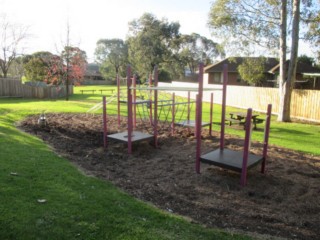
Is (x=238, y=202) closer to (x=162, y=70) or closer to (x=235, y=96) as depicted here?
(x=235, y=96)

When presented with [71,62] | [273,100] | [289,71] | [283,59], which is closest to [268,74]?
[273,100]

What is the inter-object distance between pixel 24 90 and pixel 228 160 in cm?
2296

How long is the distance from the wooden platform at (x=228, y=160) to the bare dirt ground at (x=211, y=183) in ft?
1.01

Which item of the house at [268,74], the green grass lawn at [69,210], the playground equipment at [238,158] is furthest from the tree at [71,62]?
the playground equipment at [238,158]

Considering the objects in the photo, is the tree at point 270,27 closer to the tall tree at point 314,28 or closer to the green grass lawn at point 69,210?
the tall tree at point 314,28

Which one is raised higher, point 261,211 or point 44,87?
point 44,87

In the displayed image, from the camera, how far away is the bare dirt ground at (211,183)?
4008 millimetres

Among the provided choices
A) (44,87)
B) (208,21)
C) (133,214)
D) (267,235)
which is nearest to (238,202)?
(267,235)

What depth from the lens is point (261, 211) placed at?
429cm

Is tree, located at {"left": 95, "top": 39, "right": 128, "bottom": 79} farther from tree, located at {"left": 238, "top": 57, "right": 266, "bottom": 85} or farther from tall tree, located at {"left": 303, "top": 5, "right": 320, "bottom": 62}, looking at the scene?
tall tree, located at {"left": 303, "top": 5, "right": 320, "bottom": 62}

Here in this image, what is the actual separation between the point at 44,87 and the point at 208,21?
50.1ft

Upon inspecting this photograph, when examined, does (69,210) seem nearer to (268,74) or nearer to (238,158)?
(238,158)

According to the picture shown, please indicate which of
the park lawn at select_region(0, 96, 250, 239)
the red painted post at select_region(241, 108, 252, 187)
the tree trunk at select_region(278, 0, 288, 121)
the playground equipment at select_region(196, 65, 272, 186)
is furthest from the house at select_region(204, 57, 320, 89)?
the park lawn at select_region(0, 96, 250, 239)

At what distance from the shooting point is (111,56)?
6531cm
